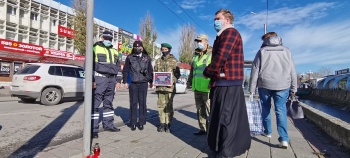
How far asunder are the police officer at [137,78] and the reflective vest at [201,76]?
114 centimetres

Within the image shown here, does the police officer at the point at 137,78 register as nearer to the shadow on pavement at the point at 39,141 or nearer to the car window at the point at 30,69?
the shadow on pavement at the point at 39,141

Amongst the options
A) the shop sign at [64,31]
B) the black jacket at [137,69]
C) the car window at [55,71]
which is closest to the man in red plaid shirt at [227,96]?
the black jacket at [137,69]

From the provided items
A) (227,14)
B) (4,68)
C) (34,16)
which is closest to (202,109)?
(227,14)

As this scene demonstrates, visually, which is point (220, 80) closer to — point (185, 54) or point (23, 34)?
point (23, 34)

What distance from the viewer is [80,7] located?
2688 cm

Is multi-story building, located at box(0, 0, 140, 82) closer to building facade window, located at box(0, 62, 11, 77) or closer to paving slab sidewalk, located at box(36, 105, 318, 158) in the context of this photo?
building facade window, located at box(0, 62, 11, 77)

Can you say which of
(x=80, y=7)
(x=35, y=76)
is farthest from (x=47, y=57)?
(x=35, y=76)

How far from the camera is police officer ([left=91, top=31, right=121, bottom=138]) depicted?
469 centimetres

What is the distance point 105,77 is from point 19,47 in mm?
26865

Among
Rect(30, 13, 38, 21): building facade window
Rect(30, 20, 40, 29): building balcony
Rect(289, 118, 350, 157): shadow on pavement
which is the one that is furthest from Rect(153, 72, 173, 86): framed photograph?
Rect(30, 13, 38, 21): building facade window

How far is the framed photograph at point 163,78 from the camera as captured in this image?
528cm

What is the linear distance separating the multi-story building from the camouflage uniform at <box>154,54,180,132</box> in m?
25.8

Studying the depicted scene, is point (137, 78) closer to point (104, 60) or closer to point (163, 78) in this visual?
point (163, 78)

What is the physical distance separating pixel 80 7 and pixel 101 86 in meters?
25.1
